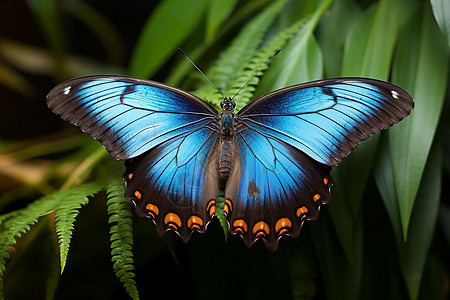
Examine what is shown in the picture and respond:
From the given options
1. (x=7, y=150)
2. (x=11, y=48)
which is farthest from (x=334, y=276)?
(x=11, y=48)

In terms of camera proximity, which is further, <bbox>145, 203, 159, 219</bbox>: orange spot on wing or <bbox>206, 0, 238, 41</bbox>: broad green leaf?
<bbox>206, 0, 238, 41</bbox>: broad green leaf

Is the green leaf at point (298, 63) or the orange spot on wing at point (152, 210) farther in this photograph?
the green leaf at point (298, 63)

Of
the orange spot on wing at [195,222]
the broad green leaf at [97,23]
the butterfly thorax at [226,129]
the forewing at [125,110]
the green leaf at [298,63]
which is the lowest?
the orange spot on wing at [195,222]

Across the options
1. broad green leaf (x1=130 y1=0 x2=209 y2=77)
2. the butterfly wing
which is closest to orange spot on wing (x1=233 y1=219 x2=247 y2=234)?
the butterfly wing

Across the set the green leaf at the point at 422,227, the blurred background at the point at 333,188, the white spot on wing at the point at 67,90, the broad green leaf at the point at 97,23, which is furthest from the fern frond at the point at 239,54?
the broad green leaf at the point at 97,23

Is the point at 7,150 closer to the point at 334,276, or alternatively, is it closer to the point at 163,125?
the point at 163,125

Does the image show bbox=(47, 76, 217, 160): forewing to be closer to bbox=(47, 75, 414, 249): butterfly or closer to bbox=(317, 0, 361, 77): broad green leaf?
bbox=(47, 75, 414, 249): butterfly

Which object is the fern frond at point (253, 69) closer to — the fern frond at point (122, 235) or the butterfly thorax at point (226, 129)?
the butterfly thorax at point (226, 129)
